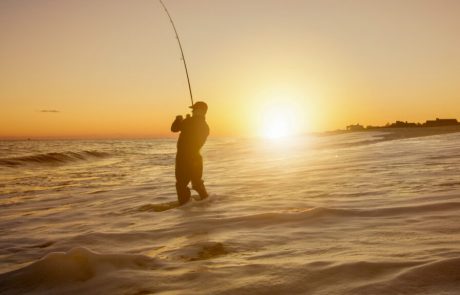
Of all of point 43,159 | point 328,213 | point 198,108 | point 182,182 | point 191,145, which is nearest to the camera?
point 328,213

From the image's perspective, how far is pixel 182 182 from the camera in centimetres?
799

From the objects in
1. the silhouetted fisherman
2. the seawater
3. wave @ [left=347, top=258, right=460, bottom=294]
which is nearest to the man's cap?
the silhouetted fisherman

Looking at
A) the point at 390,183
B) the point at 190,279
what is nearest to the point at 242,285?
the point at 190,279

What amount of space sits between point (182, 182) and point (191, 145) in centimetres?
80

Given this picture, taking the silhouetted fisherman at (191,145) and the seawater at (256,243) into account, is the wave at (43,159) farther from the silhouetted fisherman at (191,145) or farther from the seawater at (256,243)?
the silhouetted fisherman at (191,145)

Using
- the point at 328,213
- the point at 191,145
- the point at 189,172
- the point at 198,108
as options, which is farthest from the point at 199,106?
the point at 328,213

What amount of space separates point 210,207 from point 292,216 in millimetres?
2126

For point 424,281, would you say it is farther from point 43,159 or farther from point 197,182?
point 43,159

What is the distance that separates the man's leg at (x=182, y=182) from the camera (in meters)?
7.84

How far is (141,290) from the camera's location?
2.76 meters

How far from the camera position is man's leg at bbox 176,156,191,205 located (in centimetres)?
784

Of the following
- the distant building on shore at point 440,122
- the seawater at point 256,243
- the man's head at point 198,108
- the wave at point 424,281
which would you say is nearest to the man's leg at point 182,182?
the seawater at point 256,243

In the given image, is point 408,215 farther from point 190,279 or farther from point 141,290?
point 141,290

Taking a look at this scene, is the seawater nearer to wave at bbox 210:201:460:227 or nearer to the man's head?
wave at bbox 210:201:460:227
